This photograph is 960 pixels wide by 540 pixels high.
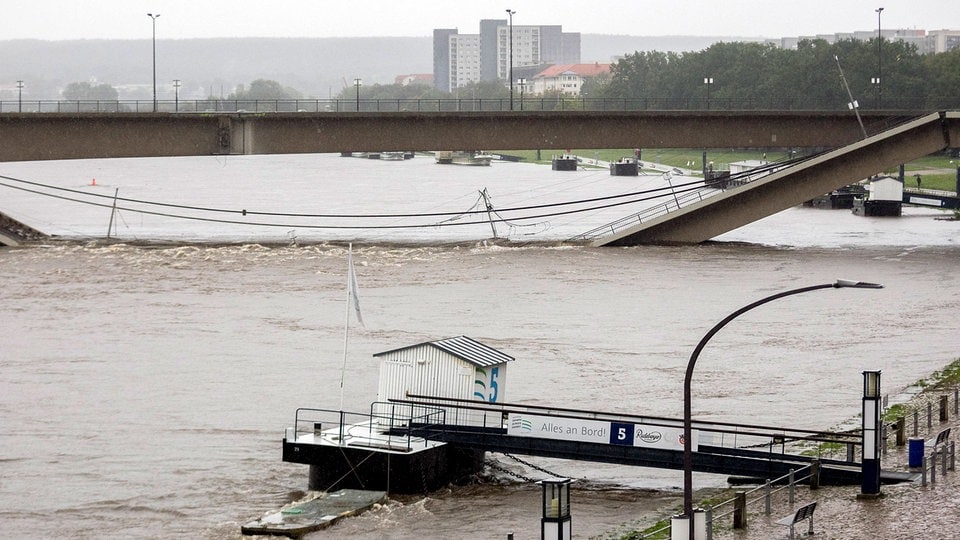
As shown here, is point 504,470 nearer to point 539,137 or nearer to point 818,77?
point 539,137

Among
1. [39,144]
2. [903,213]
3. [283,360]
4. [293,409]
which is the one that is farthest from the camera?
[903,213]

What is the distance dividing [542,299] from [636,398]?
20.1 metres

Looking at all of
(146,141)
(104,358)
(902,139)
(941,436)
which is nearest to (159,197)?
(146,141)

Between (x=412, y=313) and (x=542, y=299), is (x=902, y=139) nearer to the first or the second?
(x=542, y=299)

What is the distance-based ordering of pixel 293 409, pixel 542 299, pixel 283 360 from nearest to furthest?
pixel 293 409, pixel 283 360, pixel 542 299

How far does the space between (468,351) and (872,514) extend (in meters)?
10.2

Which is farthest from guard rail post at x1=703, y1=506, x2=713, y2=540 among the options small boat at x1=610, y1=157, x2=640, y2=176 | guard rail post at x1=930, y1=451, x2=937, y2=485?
small boat at x1=610, y1=157, x2=640, y2=176

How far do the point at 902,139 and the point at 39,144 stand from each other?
42864 millimetres

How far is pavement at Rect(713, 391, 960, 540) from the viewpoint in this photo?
83.5 ft

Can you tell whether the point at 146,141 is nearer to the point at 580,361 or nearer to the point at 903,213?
the point at 580,361

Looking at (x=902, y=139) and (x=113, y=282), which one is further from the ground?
(x=902, y=139)

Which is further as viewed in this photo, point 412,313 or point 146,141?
point 146,141

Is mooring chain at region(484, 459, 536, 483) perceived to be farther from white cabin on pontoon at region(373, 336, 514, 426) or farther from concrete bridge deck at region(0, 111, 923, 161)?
concrete bridge deck at region(0, 111, 923, 161)

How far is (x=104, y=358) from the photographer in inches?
1784
